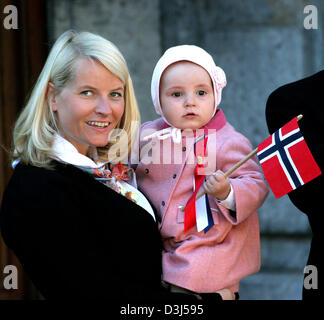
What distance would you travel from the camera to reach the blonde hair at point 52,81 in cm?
260

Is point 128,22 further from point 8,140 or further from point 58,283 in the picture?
point 58,283

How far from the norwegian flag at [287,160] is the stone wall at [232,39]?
2042mm

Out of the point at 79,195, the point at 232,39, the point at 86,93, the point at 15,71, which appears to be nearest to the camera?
the point at 79,195

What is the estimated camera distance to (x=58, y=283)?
8.00ft

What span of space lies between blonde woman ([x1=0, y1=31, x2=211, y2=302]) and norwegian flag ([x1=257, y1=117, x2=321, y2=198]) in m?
0.51

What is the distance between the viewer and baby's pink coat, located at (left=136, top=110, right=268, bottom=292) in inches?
107

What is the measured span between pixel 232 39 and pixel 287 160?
2.23 metres

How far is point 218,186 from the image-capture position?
2645mm

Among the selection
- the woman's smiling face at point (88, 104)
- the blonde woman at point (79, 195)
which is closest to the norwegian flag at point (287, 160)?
the blonde woman at point (79, 195)

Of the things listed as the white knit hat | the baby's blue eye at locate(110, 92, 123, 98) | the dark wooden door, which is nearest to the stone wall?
the dark wooden door

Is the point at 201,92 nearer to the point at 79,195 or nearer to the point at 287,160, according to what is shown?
the point at 287,160

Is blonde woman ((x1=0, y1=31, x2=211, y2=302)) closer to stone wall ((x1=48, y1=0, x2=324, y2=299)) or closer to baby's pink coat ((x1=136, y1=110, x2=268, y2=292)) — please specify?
baby's pink coat ((x1=136, y1=110, x2=268, y2=292))

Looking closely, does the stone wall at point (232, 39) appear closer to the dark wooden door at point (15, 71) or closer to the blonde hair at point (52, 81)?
the dark wooden door at point (15, 71)

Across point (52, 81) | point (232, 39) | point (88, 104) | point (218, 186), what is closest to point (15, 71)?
point (232, 39)
